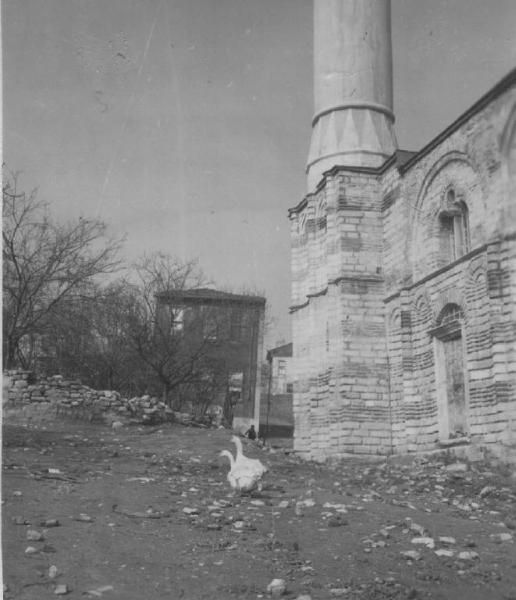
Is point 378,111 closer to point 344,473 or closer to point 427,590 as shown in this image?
point 344,473

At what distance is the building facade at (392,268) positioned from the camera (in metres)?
13.9

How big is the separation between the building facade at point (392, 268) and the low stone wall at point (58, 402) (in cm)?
500

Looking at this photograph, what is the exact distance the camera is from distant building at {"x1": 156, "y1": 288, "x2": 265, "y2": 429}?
1223 inches

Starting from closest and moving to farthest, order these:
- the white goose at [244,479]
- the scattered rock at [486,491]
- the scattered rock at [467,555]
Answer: the scattered rock at [467,555] → the white goose at [244,479] → the scattered rock at [486,491]

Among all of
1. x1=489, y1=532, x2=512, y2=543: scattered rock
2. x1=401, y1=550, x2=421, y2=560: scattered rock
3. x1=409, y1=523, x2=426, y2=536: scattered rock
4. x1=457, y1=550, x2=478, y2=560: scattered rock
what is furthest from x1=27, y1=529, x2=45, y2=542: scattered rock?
x1=489, y1=532, x2=512, y2=543: scattered rock

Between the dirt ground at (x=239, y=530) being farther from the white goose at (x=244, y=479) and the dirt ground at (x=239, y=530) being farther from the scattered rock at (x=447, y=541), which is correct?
the white goose at (x=244, y=479)

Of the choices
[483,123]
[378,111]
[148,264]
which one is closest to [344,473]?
[483,123]

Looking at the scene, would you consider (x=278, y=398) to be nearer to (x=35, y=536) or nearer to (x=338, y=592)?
(x=35, y=536)

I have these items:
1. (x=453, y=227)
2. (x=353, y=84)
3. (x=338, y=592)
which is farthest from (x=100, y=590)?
(x=353, y=84)

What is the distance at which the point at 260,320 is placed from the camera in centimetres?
3762

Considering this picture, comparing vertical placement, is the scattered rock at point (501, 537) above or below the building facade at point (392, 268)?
below

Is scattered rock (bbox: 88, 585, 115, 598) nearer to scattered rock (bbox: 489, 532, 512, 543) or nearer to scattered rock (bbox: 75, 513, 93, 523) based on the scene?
scattered rock (bbox: 75, 513, 93, 523)

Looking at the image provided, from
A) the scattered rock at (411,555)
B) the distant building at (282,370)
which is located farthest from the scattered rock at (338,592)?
the distant building at (282,370)

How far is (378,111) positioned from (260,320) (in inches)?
702
